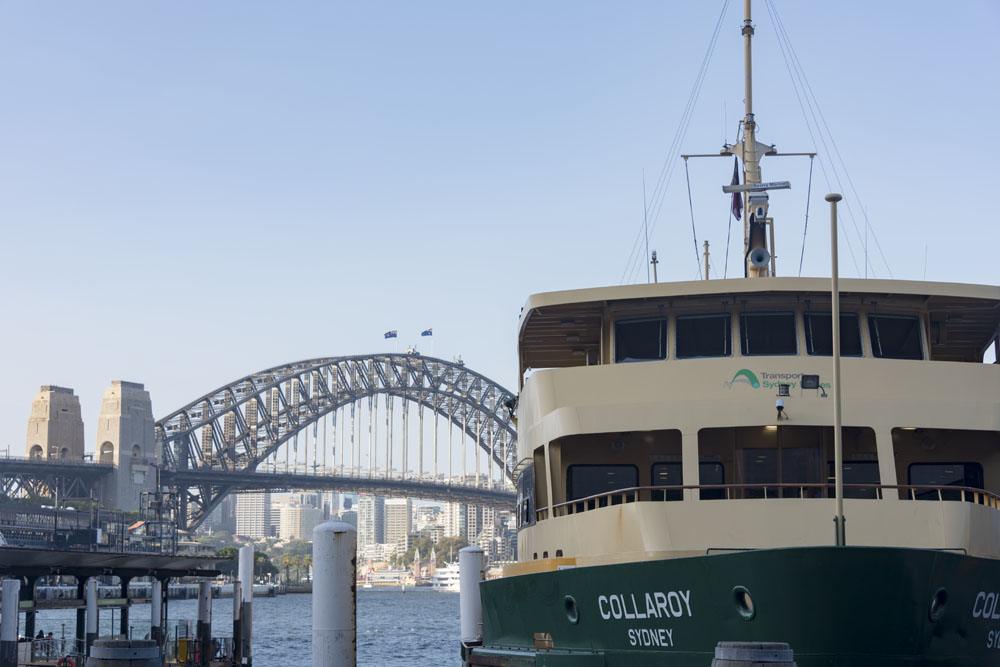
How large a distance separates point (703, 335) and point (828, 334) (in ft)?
5.79

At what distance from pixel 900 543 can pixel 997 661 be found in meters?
1.92

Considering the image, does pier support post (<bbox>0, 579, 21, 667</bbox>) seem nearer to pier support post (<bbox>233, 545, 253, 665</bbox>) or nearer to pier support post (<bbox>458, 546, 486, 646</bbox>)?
pier support post (<bbox>458, 546, 486, 646</bbox>)

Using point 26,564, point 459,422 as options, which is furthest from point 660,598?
point 459,422

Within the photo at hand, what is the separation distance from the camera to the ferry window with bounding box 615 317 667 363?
66.4 feet

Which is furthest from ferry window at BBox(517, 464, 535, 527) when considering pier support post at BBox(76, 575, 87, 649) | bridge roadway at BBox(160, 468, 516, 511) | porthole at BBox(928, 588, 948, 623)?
bridge roadway at BBox(160, 468, 516, 511)

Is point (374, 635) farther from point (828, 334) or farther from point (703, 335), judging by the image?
point (828, 334)

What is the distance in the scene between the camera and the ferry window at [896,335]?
20266 millimetres

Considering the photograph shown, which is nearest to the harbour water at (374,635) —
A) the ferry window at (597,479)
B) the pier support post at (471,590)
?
the pier support post at (471,590)

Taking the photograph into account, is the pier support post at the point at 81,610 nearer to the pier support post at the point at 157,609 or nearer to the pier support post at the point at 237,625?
the pier support post at the point at 157,609

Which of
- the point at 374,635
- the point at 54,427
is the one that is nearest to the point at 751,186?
the point at 374,635

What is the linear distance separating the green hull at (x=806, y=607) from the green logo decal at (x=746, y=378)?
384cm

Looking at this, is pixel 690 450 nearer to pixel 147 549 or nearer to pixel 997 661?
pixel 997 661

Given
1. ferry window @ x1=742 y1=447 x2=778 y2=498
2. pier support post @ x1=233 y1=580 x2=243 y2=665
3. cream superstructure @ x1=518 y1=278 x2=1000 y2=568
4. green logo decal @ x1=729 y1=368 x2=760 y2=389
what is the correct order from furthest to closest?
pier support post @ x1=233 y1=580 x2=243 y2=665 < ferry window @ x1=742 y1=447 x2=778 y2=498 < green logo decal @ x1=729 y1=368 x2=760 y2=389 < cream superstructure @ x1=518 y1=278 x2=1000 y2=568

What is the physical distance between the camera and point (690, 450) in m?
18.0
